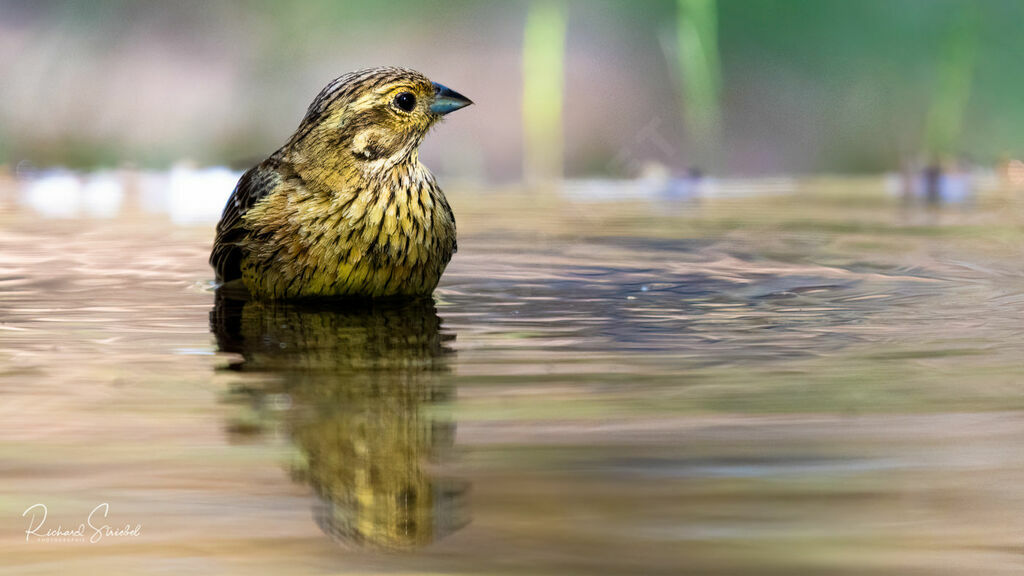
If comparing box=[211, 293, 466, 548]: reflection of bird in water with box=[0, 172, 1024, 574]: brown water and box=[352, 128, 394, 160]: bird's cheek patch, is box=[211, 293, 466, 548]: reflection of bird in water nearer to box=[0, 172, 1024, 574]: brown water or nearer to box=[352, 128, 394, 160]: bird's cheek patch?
box=[0, 172, 1024, 574]: brown water

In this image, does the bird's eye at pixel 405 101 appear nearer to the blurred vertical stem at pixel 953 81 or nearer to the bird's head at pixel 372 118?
the bird's head at pixel 372 118

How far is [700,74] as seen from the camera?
13.7m

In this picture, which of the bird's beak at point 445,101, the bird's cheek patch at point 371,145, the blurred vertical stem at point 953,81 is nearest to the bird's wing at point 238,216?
the bird's cheek patch at point 371,145

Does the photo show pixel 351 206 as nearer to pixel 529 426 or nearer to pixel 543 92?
pixel 529 426

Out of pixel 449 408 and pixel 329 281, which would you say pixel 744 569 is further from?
pixel 329 281

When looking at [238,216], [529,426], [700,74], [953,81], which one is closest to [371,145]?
[238,216]

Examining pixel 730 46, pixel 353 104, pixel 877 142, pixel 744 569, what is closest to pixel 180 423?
pixel 744 569

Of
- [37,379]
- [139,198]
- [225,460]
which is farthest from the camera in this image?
[139,198]

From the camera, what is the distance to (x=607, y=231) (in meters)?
7.38

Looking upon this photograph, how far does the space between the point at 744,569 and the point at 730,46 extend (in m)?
13.8

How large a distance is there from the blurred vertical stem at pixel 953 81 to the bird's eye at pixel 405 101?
1140 centimetres

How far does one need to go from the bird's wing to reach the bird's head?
0.14 m

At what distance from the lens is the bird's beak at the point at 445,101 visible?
466cm

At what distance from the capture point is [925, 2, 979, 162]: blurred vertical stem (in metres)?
15.1
